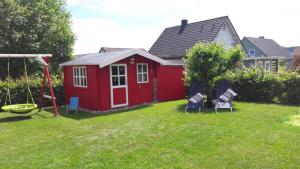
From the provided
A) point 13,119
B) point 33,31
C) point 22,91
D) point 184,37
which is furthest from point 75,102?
point 184,37

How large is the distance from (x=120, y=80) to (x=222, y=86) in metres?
4.61

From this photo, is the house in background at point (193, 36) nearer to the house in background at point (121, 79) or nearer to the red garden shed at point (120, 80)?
the house in background at point (121, 79)

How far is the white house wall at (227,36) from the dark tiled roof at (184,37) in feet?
2.07

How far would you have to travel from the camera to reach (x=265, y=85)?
12.8 meters

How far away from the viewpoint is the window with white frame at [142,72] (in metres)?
12.9

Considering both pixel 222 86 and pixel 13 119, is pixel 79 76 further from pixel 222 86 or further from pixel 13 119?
pixel 222 86

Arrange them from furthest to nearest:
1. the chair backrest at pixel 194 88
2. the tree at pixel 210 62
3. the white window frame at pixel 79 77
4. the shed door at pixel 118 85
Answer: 1. the white window frame at pixel 79 77
2. the shed door at pixel 118 85
3. the chair backrest at pixel 194 88
4. the tree at pixel 210 62

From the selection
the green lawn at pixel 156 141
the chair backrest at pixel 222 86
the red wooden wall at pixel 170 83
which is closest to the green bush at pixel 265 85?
the chair backrest at pixel 222 86

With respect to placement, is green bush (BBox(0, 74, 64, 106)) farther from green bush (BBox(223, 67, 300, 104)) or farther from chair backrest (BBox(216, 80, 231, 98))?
green bush (BBox(223, 67, 300, 104))

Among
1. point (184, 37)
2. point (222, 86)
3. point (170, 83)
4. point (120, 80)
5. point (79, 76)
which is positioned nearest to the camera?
point (222, 86)

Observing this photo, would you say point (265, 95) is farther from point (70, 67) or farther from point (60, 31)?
point (60, 31)

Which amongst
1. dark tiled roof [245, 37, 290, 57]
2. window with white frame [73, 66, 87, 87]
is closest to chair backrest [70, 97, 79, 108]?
window with white frame [73, 66, 87, 87]

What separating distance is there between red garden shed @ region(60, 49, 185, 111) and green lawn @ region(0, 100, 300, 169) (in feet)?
6.42

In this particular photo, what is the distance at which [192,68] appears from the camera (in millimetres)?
11656
